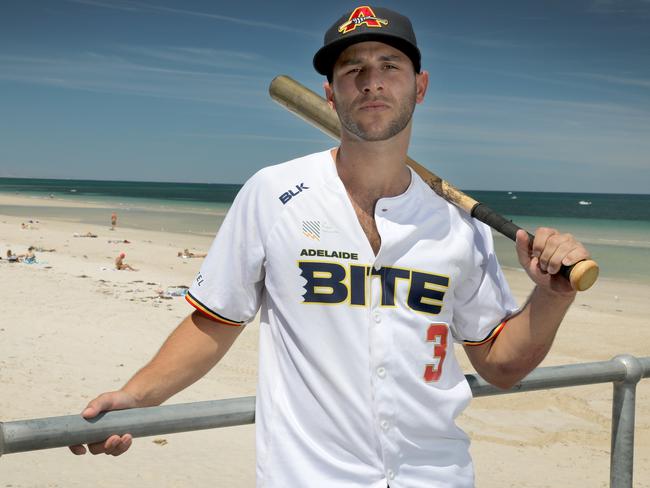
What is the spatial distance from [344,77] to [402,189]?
0.35 metres

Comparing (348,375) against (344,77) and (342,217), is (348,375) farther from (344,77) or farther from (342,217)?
(344,77)

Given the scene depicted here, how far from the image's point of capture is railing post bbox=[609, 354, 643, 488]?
89.9 inches

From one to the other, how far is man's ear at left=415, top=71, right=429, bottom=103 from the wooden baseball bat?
0.23 metres

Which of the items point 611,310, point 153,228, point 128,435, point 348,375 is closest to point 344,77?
point 348,375

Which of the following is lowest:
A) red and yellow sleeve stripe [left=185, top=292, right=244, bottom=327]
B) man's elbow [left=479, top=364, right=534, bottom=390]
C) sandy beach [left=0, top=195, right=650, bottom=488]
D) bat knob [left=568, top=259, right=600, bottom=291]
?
sandy beach [left=0, top=195, right=650, bottom=488]

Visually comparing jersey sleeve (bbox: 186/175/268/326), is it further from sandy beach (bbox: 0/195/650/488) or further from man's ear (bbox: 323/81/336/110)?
sandy beach (bbox: 0/195/650/488)

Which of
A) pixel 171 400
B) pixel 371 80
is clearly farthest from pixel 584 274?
pixel 171 400

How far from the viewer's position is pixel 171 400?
23.5 ft

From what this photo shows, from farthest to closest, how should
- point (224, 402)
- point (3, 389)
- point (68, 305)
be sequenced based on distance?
point (68, 305)
point (3, 389)
point (224, 402)

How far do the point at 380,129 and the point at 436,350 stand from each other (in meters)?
0.60

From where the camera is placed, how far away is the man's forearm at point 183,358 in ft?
6.10

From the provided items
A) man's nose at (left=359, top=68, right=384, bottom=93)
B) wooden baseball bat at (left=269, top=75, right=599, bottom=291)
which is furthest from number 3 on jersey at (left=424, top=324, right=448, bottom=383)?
man's nose at (left=359, top=68, right=384, bottom=93)

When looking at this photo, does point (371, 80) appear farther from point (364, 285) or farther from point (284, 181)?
point (364, 285)

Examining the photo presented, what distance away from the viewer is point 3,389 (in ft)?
22.5
